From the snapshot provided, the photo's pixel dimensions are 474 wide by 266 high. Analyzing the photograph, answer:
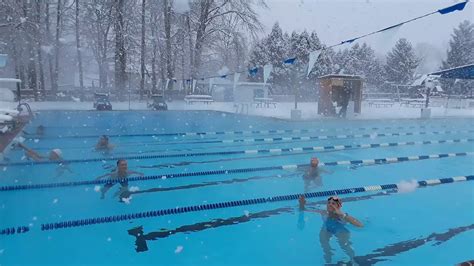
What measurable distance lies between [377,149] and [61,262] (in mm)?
10623

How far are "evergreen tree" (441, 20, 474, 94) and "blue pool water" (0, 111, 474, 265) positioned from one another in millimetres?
28859

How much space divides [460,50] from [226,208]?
1658 inches

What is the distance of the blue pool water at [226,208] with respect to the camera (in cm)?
523

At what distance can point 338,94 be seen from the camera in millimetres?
20906

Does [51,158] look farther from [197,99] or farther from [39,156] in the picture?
Answer: [197,99]

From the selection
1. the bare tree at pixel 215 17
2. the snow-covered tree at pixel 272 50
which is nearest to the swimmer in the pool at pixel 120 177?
the bare tree at pixel 215 17

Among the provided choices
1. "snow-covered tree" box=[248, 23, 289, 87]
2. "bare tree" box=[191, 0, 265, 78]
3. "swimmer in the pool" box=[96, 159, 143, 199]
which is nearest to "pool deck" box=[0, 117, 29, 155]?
"swimmer in the pool" box=[96, 159, 143, 199]

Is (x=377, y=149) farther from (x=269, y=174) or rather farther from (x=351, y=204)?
(x=351, y=204)

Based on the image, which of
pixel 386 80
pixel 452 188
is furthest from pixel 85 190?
pixel 386 80

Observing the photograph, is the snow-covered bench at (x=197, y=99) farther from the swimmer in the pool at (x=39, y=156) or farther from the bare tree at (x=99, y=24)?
the swimmer in the pool at (x=39, y=156)

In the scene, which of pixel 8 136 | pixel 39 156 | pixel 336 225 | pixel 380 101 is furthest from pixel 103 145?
pixel 380 101

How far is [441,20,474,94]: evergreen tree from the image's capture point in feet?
127

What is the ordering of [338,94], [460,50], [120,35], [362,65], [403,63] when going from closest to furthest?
1. [338,94]
2. [120,35]
3. [460,50]
4. [403,63]
5. [362,65]

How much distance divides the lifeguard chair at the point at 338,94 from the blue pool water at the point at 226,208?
6.86 m
